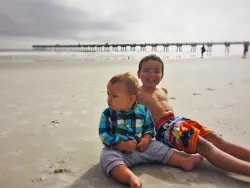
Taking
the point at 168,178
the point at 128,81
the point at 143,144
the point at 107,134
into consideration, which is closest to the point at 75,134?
the point at 107,134

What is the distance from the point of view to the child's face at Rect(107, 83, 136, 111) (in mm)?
2670

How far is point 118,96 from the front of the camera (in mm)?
2682

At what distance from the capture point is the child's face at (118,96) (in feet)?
8.76

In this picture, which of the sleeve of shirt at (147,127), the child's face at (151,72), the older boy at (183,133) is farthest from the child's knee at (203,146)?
the child's face at (151,72)

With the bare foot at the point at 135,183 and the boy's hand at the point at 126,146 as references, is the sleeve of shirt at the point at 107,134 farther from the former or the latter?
the bare foot at the point at 135,183

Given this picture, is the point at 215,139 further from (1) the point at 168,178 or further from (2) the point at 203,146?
(1) the point at 168,178

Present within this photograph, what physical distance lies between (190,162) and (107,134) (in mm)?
839

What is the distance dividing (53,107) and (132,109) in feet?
9.54

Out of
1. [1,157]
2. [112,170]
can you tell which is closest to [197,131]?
[112,170]

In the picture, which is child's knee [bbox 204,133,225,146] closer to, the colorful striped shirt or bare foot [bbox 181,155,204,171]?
bare foot [bbox 181,155,204,171]

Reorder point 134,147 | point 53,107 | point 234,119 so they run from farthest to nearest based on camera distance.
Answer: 1. point 53,107
2. point 234,119
3. point 134,147

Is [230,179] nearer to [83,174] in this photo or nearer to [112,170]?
[112,170]

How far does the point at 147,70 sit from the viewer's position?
3.33 m

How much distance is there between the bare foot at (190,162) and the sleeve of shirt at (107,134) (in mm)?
675
